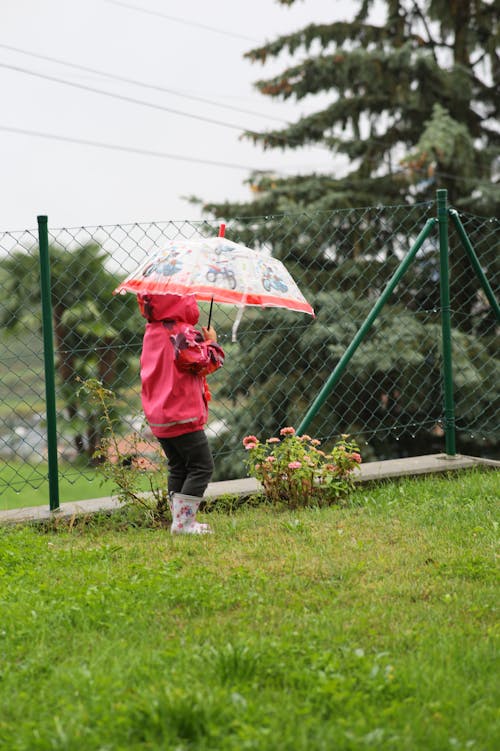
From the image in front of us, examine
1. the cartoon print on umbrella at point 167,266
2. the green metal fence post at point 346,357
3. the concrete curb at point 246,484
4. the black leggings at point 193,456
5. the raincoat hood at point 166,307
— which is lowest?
the concrete curb at point 246,484

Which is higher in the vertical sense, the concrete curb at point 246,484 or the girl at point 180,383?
the girl at point 180,383

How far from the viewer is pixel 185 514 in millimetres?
4461

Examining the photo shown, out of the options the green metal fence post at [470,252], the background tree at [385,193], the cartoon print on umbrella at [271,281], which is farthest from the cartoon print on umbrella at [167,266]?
the background tree at [385,193]

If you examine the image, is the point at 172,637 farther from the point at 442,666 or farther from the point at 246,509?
the point at 246,509

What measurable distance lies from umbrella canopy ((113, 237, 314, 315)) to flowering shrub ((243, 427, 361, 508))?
1089 mm

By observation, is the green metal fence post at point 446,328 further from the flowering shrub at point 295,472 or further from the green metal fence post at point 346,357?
the flowering shrub at point 295,472

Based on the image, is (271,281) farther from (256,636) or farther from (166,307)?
(256,636)

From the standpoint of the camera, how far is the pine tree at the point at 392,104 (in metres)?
12.1

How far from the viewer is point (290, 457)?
499 centimetres

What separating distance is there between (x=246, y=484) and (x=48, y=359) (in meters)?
1.43

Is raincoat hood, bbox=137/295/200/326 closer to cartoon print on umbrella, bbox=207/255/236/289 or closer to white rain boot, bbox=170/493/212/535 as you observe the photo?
cartoon print on umbrella, bbox=207/255/236/289

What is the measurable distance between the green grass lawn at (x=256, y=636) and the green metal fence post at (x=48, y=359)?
322 mm

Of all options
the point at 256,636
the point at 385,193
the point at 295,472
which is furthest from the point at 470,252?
the point at 385,193

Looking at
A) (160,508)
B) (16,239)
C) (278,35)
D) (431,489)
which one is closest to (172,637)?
(160,508)
